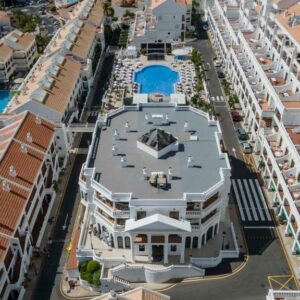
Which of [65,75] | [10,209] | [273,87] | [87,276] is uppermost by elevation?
[65,75]

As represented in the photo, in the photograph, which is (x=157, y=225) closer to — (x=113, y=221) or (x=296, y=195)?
(x=113, y=221)

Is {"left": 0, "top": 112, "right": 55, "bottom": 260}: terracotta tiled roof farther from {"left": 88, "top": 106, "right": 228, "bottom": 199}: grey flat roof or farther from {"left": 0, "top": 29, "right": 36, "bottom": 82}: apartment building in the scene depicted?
{"left": 0, "top": 29, "right": 36, "bottom": 82}: apartment building

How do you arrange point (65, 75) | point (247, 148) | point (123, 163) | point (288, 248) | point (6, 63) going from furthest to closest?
point (6, 63)
point (65, 75)
point (247, 148)
point (123, 163)
point (288, 248)

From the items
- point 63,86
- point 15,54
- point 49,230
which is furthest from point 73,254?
point 15,54

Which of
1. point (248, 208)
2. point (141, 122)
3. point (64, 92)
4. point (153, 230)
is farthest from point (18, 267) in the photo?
point (64, 92)

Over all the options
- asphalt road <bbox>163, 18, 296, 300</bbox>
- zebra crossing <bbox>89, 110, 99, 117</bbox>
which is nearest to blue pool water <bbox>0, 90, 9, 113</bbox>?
zebra crossing <bbox>89, 110, 99, 117</bbox>

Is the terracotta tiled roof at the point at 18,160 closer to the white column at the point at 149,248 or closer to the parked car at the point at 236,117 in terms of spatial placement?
the white column at the point at 149,248
